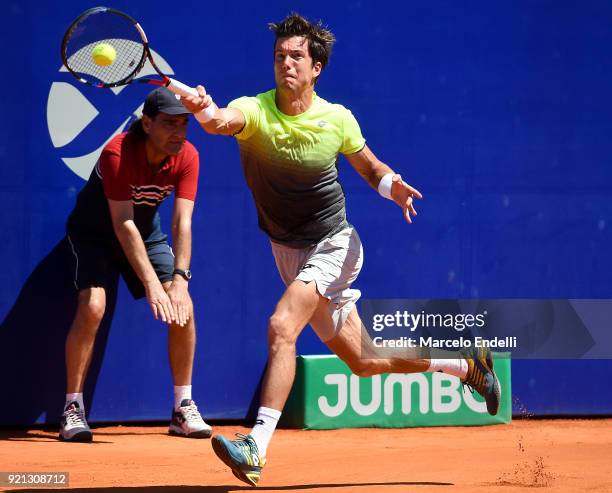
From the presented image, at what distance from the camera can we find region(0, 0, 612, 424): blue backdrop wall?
6.30 meters

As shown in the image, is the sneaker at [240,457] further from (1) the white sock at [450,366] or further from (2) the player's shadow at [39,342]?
(2) the player's shadow at [39,342]

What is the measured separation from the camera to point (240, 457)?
164 inches

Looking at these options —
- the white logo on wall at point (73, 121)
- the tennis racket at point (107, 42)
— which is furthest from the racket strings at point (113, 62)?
the white logo on wall at point (73, 121)

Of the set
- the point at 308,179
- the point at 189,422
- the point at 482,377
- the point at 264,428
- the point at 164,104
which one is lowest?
the point at 264,428

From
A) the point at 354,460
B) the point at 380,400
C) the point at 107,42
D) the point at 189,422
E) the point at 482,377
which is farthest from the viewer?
the point at 380,400

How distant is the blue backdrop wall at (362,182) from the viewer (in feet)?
20.7

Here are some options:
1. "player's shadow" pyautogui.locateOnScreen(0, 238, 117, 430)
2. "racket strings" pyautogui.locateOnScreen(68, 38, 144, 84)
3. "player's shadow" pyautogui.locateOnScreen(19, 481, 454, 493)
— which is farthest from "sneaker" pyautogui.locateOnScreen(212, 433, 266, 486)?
"player's shadow" pyautogui.locateOnScreen(0, 238, 117, 430)

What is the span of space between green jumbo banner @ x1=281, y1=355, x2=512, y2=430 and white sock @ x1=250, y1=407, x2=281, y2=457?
2126 millimetres

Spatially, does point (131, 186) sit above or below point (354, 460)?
above

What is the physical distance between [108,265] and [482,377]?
2.13m

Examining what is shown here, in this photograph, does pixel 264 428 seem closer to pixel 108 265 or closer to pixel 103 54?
pixel 103 54

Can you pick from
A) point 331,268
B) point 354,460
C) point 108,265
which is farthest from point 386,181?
point 108,265

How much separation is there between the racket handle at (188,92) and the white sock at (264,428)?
3.81ft

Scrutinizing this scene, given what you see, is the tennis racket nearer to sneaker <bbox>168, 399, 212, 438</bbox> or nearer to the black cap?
the black cap
